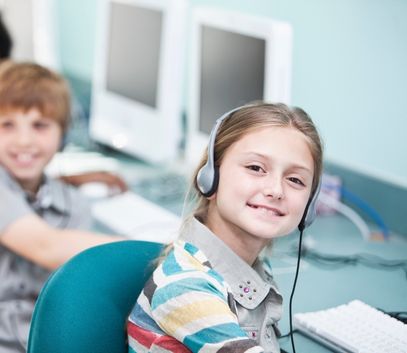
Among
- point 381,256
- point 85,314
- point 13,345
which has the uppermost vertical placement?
point 85,314

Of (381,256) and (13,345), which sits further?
(381,256)

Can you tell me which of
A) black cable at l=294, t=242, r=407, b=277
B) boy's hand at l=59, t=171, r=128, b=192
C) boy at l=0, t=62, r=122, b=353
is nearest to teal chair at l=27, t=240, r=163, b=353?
boy at l=0, t=62, r=122, b=353

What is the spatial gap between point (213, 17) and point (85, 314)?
3.32 ft

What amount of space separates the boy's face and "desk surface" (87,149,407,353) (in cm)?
43

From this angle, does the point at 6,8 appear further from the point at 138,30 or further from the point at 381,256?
the point at 381,256

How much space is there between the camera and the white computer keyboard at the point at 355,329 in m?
1.18

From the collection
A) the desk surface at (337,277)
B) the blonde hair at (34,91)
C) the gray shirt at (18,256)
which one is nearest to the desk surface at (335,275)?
the desk surface at (337,277)

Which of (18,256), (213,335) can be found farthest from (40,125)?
(213,335)

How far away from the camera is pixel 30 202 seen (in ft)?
5.65

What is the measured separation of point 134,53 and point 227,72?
477 millimetres

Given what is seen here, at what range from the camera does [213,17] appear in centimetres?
192

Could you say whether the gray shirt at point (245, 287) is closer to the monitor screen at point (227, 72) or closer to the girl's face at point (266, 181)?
the girl's face at point (266, 181)

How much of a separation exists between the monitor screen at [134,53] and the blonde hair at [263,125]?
1.05 m

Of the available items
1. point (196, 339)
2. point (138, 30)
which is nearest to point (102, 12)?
point (138, 30)
